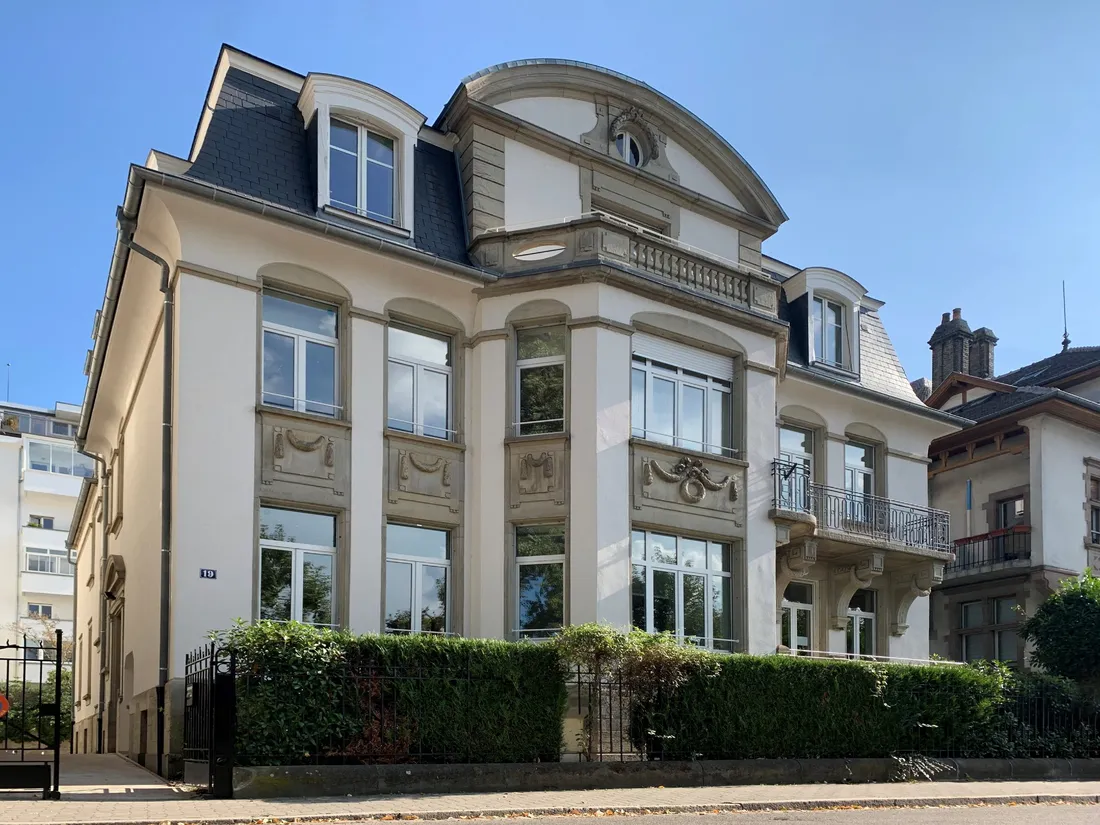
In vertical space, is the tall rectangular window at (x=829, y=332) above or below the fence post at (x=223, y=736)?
above

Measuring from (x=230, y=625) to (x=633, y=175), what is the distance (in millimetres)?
10155

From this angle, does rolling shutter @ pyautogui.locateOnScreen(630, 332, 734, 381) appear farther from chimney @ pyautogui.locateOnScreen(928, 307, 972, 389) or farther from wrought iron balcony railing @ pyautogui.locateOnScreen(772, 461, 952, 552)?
chimney @ pyautogui.locateOnScreen(928, 307, 972, 389)

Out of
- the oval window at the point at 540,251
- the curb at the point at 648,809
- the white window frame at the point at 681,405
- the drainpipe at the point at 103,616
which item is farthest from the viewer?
the drainpipe at the point at 103,616

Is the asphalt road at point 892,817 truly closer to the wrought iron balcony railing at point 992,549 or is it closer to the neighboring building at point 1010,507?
the neighboring building at point 1010,507

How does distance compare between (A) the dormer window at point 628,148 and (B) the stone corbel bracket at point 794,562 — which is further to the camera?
(A) the dormer window at point 628,148

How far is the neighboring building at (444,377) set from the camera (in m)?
16.3

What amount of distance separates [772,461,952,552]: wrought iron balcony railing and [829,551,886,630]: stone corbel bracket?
476 millimetres

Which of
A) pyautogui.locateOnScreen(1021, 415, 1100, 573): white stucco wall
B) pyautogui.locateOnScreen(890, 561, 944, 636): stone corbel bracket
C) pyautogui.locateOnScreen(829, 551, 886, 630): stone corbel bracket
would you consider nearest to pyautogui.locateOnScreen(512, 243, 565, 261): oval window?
pyautogui.locateOnScreen(829, 551, 886, 630): stone corbel bracket

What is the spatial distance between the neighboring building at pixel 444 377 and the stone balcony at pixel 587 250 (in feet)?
0.15

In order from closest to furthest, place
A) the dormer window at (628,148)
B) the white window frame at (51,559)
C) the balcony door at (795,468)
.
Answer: the balcony door at (795,468) → the dormer window at (628,148) → the white window frame at (51,559)

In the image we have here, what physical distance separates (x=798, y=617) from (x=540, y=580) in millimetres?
7425

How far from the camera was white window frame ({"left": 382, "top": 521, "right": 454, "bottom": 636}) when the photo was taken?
1742 centimetres

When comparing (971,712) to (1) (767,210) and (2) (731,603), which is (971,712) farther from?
(1) (767,210)

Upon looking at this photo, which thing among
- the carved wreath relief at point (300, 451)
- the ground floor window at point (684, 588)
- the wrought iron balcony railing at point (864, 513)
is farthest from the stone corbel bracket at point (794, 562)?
the carved wreath relief at point (300, 451)
